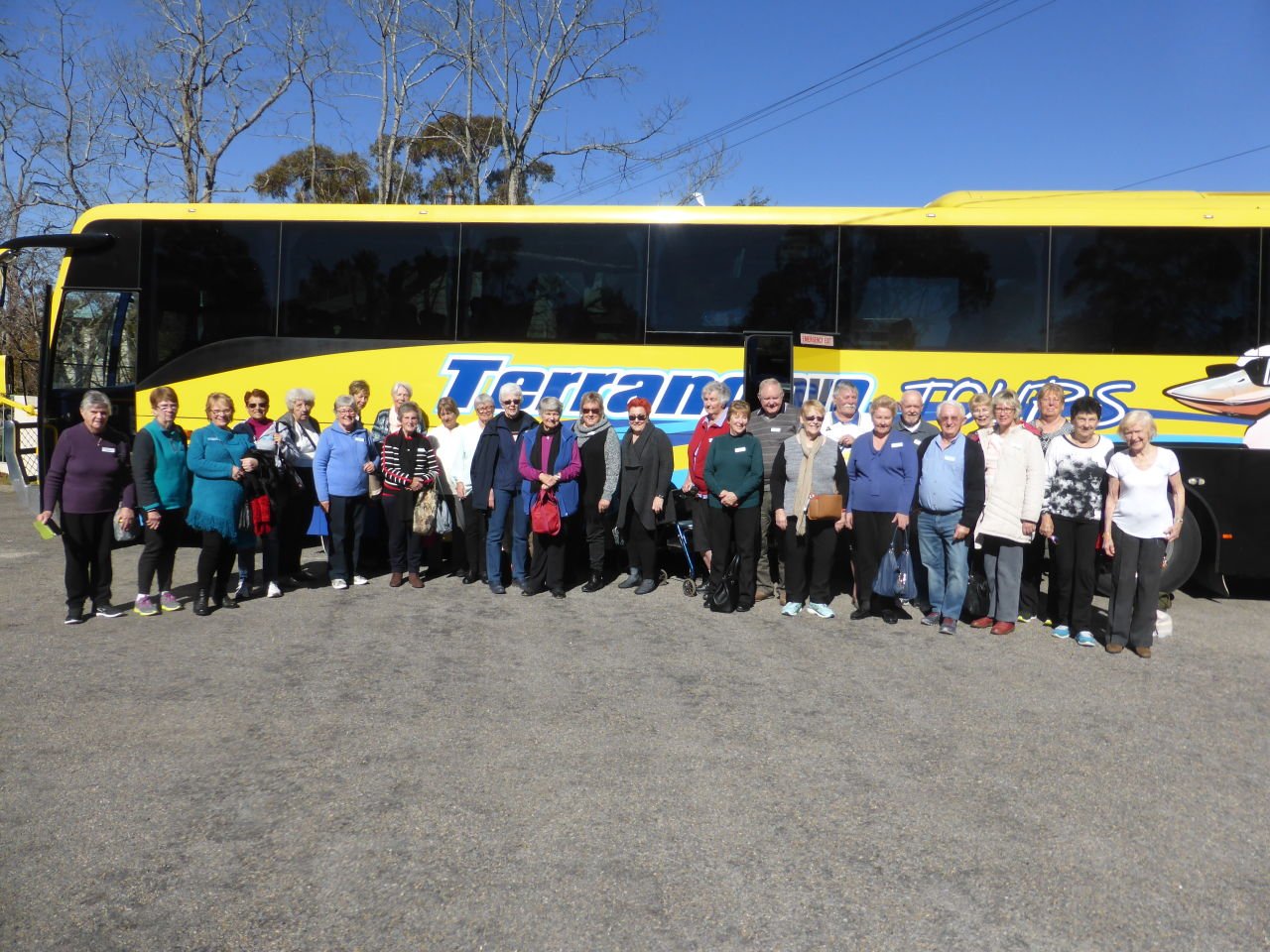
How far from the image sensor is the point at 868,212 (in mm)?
9195

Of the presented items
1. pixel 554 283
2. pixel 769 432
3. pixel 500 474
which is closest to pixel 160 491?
pixel 500 474

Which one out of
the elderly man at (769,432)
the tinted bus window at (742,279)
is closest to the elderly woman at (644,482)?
the elderly man at (769,432)

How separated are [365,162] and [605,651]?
28580 mm

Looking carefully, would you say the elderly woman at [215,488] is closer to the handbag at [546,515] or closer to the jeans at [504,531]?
the jeans at [504,531]

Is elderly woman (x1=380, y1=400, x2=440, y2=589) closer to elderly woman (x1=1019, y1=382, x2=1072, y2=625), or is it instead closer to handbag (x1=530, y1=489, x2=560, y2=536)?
handbag (x1=530, y1=489, x2=560, y2=536)

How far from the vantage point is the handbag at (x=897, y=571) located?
25.1 feet

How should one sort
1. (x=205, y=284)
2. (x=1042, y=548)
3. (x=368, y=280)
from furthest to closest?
(x=205, y=284), (x=368, y=280), (x=1042, y=548)

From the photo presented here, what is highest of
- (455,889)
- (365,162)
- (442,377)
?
(365,162)

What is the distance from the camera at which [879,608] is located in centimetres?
795

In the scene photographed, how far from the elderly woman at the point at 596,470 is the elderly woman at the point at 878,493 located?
5.91 ft

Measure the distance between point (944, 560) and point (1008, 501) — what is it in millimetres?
708

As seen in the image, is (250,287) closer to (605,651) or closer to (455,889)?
(605,651)

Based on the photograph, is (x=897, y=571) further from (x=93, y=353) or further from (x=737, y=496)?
(x=93, y=353)

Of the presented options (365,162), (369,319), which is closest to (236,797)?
(369,319)
